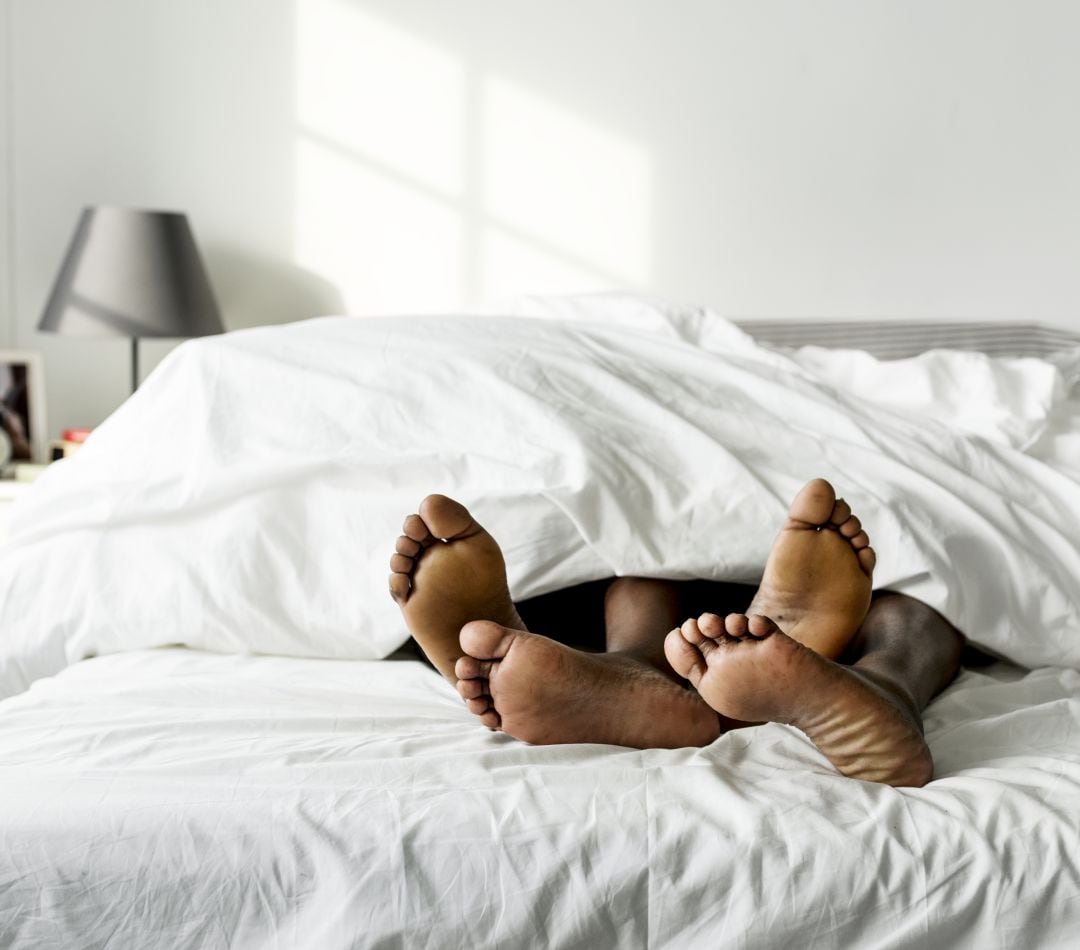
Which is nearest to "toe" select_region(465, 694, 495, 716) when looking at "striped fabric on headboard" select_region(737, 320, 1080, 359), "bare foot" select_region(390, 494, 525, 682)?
"bare foot" select_region(390, 494, 525, 682)

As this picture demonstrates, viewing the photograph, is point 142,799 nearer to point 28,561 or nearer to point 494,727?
point 494,727

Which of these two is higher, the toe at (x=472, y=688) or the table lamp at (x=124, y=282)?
the table lamp at (x=124, y=282)

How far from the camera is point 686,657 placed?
949mm

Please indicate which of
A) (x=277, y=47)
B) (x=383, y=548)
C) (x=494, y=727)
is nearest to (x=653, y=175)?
(x=277, y=47)

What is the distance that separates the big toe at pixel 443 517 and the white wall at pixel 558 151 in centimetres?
166

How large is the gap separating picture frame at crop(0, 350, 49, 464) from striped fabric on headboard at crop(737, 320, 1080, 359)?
4.91ft

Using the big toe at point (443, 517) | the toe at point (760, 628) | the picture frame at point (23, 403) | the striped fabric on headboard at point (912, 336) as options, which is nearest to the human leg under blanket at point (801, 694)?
the toe at point (760, 628)

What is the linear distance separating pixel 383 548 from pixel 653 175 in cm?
152

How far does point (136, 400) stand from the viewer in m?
1.58

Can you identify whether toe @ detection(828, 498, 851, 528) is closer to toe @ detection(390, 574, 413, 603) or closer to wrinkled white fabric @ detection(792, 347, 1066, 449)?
toe @ detection(390, 574, 413, 603)

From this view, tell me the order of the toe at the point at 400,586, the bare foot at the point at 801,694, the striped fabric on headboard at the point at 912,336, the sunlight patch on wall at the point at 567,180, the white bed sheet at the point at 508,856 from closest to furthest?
the white bed sheet at the point at 508,856 → the bare foot at the point at 801,694 → the toe at the point at 400,586 → the striped fabric on headboard at the point at 912,336 → the sunlight patch on wall at the point at 567,180

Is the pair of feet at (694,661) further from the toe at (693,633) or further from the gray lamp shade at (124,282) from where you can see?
the gray lamp shade at (124,282)

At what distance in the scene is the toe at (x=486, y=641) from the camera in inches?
38.7

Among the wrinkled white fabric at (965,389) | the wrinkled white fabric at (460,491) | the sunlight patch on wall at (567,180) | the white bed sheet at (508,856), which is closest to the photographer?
the white bed sheet at (508,856)
